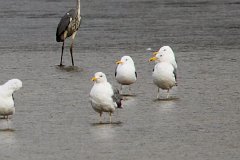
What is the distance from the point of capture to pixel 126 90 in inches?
719

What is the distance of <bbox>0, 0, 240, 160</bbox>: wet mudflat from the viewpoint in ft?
41.5

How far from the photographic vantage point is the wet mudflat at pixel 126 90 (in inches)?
498

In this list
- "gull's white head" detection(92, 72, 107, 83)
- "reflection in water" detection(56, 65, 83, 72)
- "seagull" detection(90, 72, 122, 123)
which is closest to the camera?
"seagull" detection(90, 72, 122, 123)

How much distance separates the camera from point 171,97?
56.4 feet

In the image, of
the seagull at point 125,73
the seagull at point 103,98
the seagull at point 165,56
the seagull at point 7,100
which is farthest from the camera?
the seagull at point 165,56

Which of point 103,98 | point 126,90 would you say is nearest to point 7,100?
point 103,98

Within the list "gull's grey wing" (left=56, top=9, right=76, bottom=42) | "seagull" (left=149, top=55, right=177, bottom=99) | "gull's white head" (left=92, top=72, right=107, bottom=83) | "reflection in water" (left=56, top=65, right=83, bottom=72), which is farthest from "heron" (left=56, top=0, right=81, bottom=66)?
"gull's white head" (left=92, top=72, right=107, bottom=83)

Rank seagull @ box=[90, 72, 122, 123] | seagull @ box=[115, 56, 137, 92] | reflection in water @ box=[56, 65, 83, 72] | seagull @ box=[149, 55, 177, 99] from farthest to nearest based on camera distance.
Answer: reflection in water @ box=[56, 65, 83, 72]
seagull @ box=[115, 56, 137, 92]
seagull @ box=[149, 55, 177, 99]
seagull @ box=[90, 72, 122, 123]

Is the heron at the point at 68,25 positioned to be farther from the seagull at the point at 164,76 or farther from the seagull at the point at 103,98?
the seagull at the point at 103,98

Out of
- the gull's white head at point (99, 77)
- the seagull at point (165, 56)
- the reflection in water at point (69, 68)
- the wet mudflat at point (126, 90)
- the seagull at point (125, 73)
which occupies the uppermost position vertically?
the gull's white head at point (99, 77)

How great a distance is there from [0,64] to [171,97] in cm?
650

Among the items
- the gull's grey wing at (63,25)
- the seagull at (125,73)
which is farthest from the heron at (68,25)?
the seagull at (125,73)

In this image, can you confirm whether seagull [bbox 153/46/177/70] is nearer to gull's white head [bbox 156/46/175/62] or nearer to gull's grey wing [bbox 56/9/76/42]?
gull's white head [bbox 156/46/175/62]

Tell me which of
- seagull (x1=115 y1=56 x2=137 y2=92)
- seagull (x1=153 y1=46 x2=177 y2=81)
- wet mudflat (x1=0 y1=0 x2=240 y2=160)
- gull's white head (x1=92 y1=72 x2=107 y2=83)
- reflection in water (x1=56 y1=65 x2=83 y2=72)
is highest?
gull's white head (x1=92 y1=72 x2=107 y2=83)
